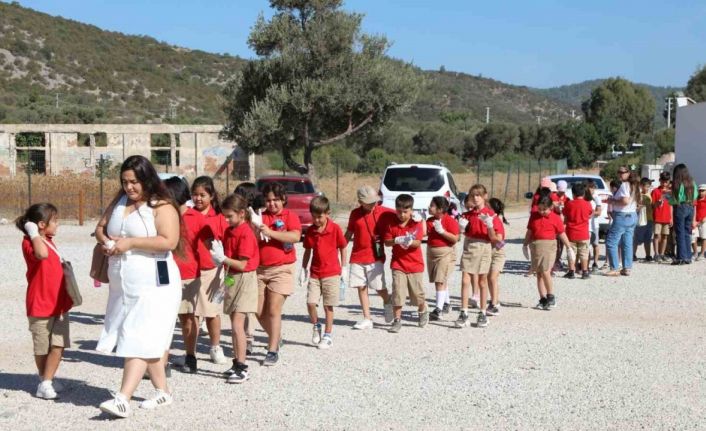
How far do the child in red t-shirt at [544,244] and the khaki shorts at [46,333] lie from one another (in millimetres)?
6355

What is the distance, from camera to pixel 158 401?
260 inches

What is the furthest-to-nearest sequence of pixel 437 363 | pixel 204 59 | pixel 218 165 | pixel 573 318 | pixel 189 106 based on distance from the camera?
pixel 204 59, pixel 189 106, pixel 218 165, pixel 573 318, pixel 437 363

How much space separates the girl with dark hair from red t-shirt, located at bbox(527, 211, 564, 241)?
4761 mm

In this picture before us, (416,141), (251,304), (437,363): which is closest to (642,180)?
(437,363)

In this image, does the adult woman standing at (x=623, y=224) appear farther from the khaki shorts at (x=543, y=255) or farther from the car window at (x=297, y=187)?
the car window at (x=297, y=187)

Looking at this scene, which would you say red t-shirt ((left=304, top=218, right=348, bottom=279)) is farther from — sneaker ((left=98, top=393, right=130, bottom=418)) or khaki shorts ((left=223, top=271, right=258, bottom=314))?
sneaker ((left=98, top=393, right=130, bottom=418))

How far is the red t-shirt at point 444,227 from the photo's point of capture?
10.2 m

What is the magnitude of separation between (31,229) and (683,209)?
1234cm

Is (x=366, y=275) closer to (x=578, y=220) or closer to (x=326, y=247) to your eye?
(x=326, y=247)

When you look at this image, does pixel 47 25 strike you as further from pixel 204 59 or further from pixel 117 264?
pixel 117 264

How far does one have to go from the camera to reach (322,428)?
620 cm

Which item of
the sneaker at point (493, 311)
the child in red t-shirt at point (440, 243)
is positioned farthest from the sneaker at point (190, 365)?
the sneaker at point (493, 311)

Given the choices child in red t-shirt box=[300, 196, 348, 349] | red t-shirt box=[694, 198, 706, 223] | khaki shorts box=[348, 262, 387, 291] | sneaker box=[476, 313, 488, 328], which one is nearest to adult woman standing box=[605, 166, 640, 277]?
red t-shirt box=[694, 198, 706, 223]

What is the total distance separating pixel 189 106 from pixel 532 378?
262ft
